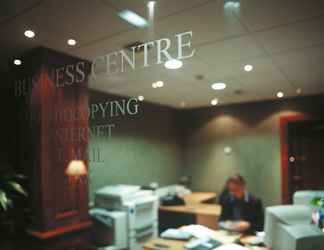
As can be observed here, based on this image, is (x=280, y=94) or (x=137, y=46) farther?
(x=280, y=94)

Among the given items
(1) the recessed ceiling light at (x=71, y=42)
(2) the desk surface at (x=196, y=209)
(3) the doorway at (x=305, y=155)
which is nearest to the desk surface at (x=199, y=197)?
(2) the desk surface at (x=196, y=209)

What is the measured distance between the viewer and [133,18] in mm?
1789

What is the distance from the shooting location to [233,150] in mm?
5340

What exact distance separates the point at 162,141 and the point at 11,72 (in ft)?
8.65

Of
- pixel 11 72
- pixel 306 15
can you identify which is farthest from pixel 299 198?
pixel 11 72

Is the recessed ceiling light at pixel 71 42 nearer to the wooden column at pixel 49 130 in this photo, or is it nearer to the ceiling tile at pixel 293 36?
the wooden column at pixel 49 130

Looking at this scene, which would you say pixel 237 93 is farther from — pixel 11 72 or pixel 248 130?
pixel 11 72

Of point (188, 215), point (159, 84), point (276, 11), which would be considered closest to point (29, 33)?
point (159, 84)

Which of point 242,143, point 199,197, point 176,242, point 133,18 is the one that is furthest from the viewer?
point 242,143

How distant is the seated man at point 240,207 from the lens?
320 centimetres

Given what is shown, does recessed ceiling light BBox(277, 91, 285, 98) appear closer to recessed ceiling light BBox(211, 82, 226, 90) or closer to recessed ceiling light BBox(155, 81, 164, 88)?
recessed ceiling light BBox(211, 82, 226, 90)

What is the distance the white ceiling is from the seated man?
149 cm

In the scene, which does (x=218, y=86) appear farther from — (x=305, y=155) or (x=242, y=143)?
(x=305, y=155)

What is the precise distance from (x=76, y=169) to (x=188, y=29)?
142 centimetres
